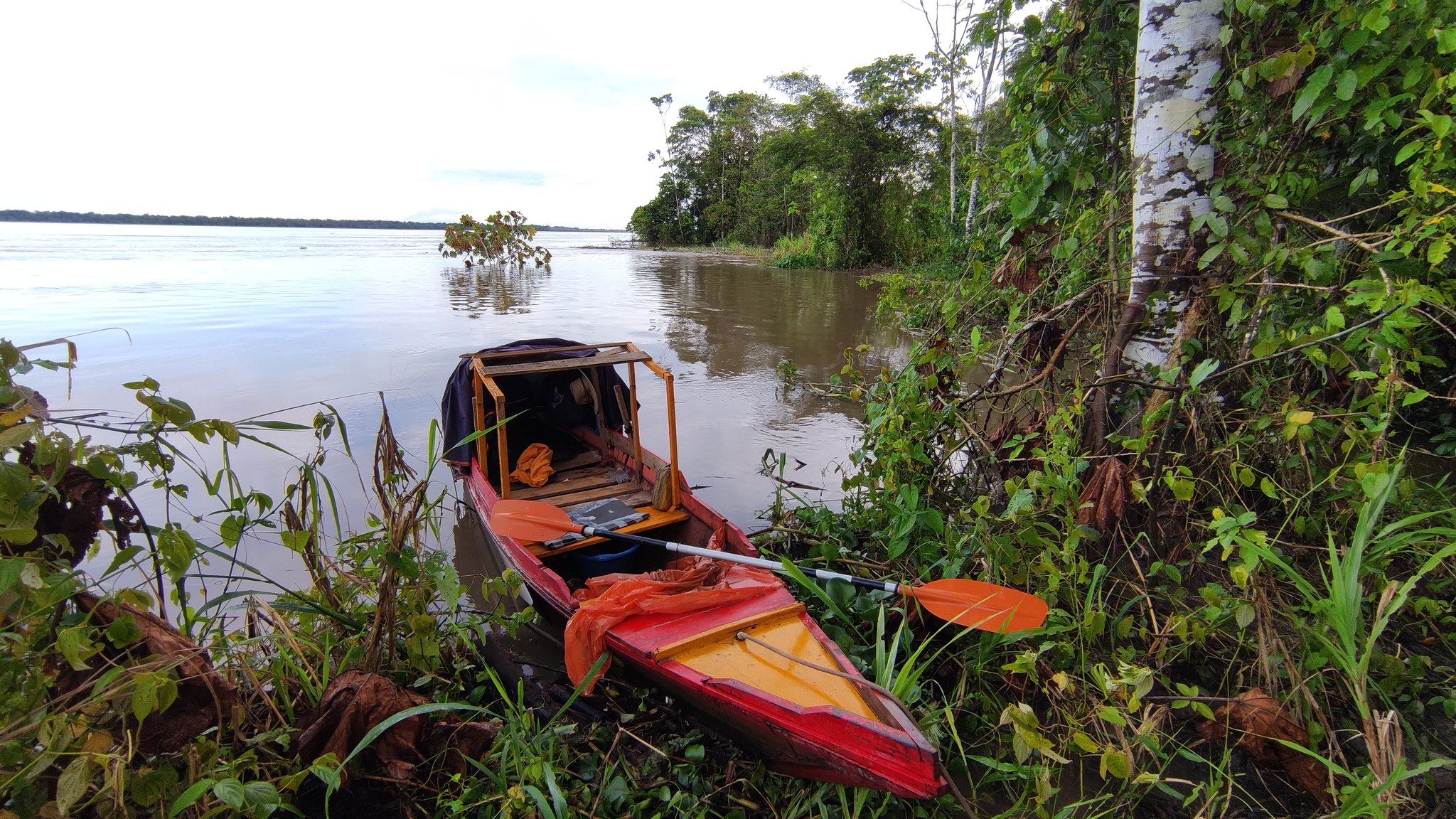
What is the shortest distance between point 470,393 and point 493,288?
18611 millimetres

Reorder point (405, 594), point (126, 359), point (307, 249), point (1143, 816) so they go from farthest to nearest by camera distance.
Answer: point (307, 249), point (126, 359), point (405, 594), point (1143, 816)

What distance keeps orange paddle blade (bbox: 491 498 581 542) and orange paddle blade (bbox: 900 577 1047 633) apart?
225 centimetres

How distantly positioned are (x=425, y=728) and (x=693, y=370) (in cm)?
854

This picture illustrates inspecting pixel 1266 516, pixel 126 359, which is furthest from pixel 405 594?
pixel 126 359

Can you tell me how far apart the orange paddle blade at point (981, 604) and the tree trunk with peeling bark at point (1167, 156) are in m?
1.43

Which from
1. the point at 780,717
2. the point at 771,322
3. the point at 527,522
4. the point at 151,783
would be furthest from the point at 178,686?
the point at 771,322

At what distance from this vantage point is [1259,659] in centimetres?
257

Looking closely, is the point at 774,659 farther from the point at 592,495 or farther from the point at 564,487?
the point at 564,487

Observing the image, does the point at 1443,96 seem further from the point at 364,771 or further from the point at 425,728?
the point at 364,771

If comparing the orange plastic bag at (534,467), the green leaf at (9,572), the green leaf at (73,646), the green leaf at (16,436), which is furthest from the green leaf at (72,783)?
the orange plastic bag at (534,467)

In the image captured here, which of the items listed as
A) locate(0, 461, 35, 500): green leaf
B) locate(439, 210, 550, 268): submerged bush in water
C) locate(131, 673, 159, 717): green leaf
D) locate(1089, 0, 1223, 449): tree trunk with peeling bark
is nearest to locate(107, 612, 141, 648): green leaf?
locate(131, 673, 159, 717): green leaf

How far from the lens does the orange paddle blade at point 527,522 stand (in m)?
4.11

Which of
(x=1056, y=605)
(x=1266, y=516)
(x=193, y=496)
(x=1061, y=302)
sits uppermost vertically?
(x=1061, y=302)

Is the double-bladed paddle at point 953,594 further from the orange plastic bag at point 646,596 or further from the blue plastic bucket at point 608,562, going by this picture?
the blue plastic bucket at point 608,562
